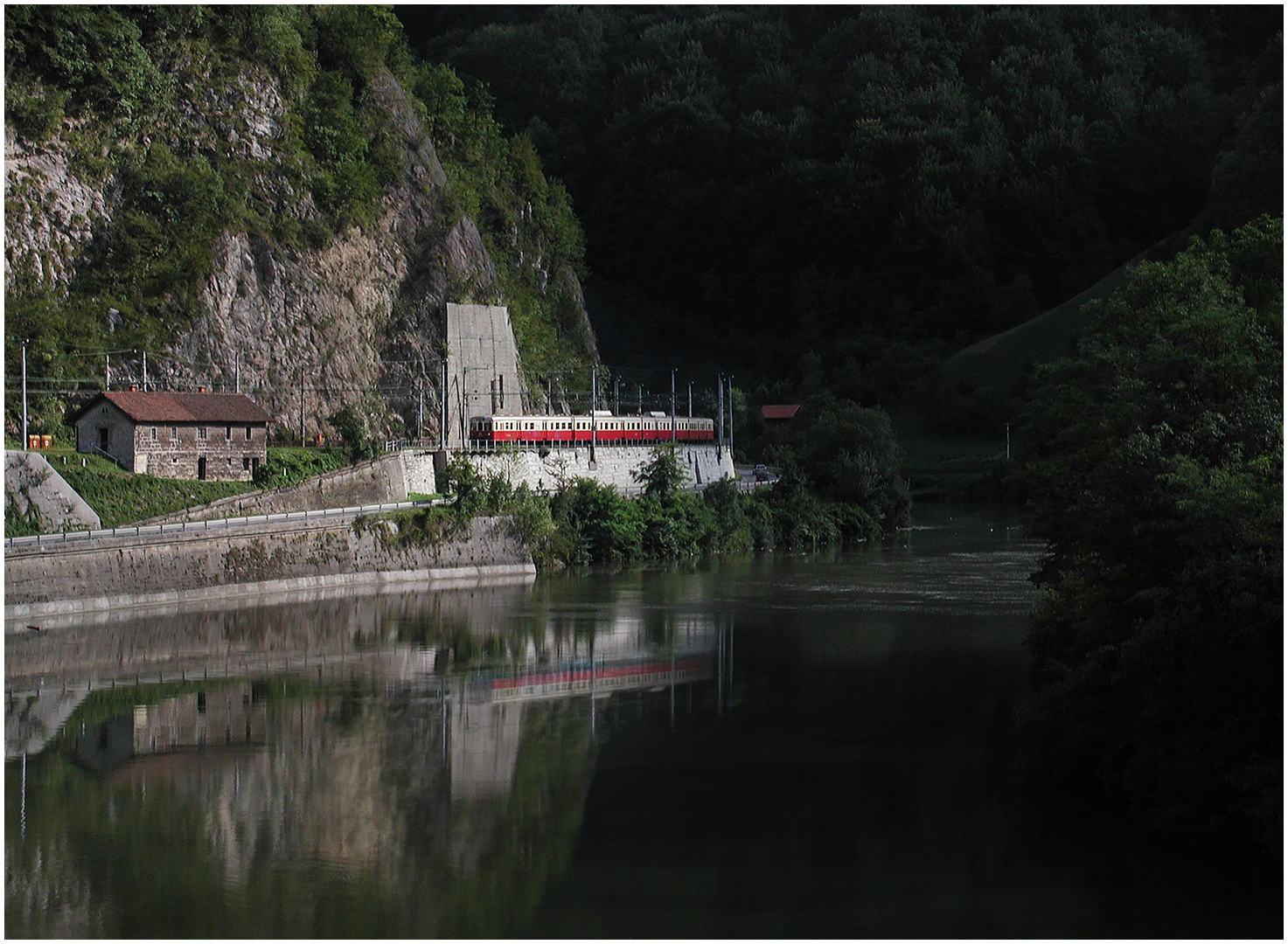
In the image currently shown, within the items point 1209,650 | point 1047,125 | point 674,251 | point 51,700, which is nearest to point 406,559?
point 51,700

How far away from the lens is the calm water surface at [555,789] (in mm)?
19078

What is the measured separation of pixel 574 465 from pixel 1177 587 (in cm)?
4233

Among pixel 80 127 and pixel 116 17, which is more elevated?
pixel 116 17

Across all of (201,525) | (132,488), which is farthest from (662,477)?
(132,488)

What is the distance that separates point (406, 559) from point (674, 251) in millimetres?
75960

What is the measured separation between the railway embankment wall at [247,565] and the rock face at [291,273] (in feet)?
45.5

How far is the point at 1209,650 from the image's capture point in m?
20.5

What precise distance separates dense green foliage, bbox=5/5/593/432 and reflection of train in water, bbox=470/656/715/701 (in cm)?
2670

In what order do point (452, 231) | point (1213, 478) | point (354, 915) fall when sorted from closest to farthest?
1. point (354, 915)
2. point (1213, 478)
3. point (452, 231)

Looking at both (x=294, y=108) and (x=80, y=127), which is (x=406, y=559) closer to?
(x=80, y=127)

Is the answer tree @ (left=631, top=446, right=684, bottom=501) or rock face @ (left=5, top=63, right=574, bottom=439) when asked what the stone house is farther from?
tree @ (left=631, top=446, right=684, bottom=501)

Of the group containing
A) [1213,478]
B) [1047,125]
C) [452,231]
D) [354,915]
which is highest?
[1047,125]

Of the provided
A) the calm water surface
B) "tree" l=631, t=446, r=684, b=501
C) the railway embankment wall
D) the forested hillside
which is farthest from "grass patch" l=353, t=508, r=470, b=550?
the forested hillside

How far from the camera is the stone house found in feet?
161
